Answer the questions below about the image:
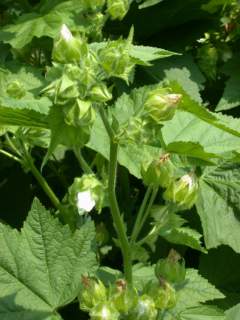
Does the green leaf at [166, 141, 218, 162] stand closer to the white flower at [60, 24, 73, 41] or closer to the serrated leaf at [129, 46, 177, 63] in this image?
the serrated leaf at [129, 46, 177, 63]

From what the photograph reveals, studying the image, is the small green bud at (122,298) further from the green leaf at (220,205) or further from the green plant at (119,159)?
the green leaf at (220,205)

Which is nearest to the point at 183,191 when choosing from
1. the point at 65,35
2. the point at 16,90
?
the point at 65,35

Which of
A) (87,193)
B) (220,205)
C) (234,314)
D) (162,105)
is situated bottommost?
(234,314)

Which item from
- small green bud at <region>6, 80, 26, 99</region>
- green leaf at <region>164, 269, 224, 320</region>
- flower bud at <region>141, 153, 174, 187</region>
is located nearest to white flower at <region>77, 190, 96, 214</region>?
flower bud at <region>141, 153, 174, 187</region>

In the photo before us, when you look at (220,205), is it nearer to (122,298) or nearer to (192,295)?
(192,295)

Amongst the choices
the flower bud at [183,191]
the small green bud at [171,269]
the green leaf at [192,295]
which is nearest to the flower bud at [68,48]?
the flower bud at [183,191]

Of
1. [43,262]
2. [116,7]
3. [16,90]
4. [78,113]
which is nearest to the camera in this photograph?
[78,113]
